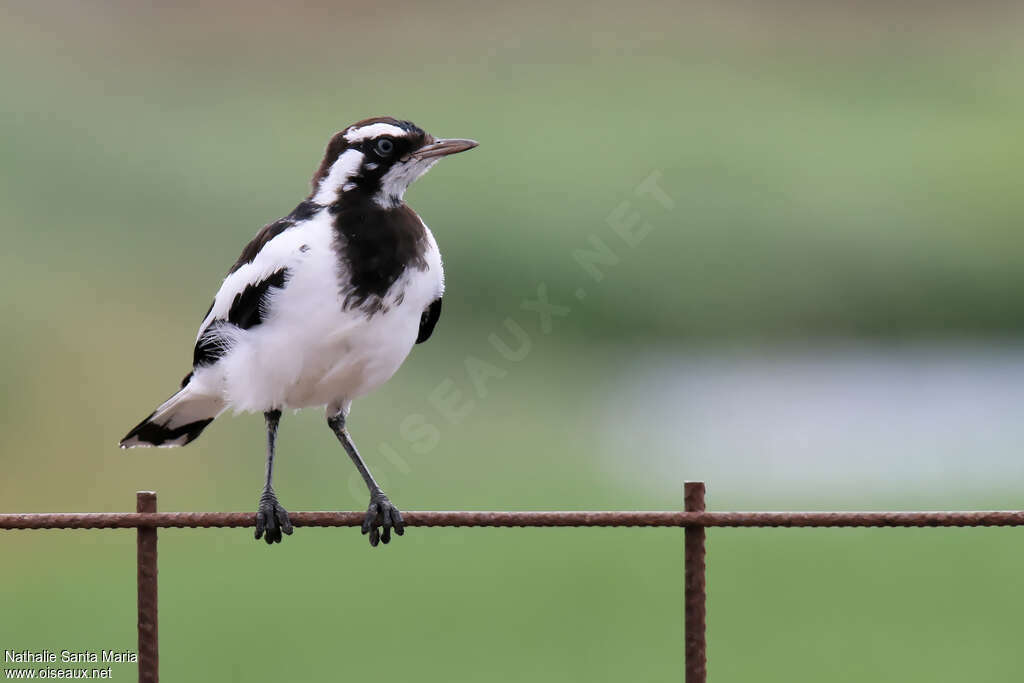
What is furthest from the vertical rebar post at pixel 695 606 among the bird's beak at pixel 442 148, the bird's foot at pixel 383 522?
the bird's beak at pixel 442 148

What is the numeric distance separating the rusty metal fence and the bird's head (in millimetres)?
1488

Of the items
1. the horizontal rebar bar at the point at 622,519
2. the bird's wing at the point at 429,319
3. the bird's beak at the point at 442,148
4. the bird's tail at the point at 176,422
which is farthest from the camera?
the bird's tail at the point at 176,422

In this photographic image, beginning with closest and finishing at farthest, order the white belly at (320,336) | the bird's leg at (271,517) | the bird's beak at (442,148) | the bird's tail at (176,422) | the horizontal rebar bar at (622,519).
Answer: the horizontal rebar bar at (622,519) → the bird's leg at (271,517) → the white belly at (320,336) → the bird's beak at (442,148) → the bird's tail at (176,422)

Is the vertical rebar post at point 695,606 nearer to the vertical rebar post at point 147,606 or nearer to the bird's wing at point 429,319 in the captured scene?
the vertical rebar post at point 147,606

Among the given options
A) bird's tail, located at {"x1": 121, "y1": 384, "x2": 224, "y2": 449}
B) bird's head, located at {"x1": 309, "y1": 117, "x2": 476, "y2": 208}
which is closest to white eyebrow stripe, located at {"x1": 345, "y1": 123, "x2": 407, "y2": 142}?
bird's head, located at {"x1": 309, "y1": 117, "x2": 476, "y2": 208}

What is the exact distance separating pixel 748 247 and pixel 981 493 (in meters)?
10.2

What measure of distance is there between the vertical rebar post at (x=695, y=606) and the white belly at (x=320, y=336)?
1465mm

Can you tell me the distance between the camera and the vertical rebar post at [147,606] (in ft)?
10.9

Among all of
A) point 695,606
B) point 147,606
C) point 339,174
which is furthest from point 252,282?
point 695,606

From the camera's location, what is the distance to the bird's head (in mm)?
4598

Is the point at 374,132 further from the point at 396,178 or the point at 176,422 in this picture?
the point at 176,422

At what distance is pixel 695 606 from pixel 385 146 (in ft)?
6.58

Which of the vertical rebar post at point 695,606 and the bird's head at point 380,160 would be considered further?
the bird's head at point 380,160

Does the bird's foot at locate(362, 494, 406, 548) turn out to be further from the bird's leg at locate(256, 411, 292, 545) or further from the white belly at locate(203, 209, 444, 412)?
the white belly at locate(203, 209, 444, 412)
